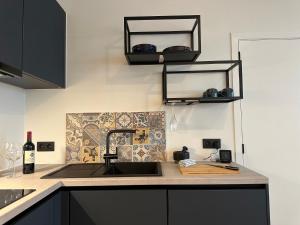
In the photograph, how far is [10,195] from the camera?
3.37 ft

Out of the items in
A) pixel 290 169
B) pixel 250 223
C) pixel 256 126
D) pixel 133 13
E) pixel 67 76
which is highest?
pixel 133 13

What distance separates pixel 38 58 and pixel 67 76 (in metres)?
0.50

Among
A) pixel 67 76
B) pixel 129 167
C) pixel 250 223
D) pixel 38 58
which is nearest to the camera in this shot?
pixel 250 223

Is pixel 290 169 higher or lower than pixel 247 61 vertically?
lower

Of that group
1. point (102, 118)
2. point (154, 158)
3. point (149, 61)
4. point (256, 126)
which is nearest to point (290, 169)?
point (256, 126)

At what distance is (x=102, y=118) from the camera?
196 cm

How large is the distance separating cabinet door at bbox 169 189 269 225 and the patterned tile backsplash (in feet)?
2.13

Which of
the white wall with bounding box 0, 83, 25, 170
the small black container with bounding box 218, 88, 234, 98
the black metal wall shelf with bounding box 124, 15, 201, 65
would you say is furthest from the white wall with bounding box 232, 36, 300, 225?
the white wall with bounding box 0, 83, 25, 170

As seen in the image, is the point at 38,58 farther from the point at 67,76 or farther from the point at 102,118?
the point at 102,118

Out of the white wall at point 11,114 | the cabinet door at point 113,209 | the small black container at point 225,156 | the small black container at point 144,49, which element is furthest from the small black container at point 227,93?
the white wall at point 11,114

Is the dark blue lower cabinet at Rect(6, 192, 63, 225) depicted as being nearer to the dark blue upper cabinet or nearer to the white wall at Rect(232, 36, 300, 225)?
the dark blue upper cabinet

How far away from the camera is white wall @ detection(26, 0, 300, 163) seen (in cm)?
195

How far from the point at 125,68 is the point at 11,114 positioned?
102 centimetres

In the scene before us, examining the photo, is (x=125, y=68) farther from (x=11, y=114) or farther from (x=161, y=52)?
(x=11, y=114)
